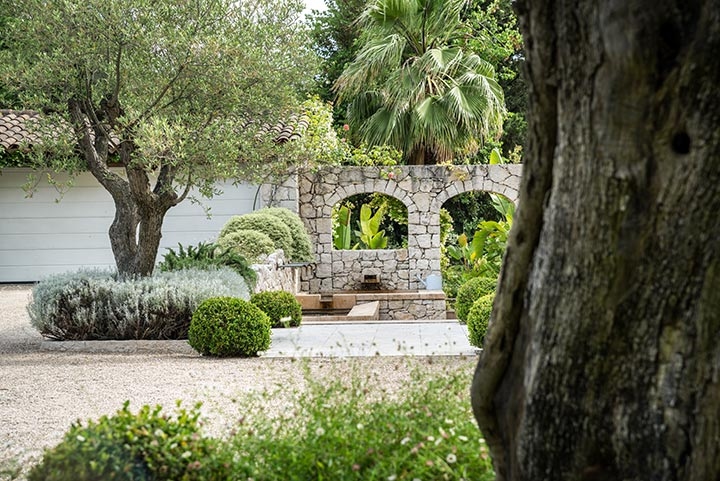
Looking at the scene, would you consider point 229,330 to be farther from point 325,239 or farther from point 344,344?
point 325,239

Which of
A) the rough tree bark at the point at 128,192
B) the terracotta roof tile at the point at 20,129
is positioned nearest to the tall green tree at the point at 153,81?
→ the rough tree bark at the point at 128,192

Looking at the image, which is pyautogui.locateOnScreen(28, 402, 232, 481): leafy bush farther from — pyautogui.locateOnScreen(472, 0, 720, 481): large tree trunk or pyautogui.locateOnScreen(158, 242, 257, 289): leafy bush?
pyautogui.locateOnScreen(158, 242, 257, 289): leafy bush

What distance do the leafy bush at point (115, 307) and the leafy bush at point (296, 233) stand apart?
6.13 meters

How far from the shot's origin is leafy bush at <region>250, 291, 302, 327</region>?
1095cm

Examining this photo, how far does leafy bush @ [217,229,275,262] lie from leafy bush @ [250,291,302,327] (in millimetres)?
2441

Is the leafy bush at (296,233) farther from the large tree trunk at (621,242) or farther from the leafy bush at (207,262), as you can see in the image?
the large tree trunk at (621,242)

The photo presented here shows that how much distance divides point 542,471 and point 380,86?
1912 cm

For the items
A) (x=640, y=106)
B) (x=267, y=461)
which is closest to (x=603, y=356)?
(x=640, y=106)

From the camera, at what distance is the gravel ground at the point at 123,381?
5.73 meters

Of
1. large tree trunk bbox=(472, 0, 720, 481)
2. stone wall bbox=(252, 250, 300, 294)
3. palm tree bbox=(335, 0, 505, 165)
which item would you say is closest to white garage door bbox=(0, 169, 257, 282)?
stone wall bbox=(252, 250, 300, 294)

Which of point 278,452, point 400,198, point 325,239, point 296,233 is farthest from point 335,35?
point 278,452

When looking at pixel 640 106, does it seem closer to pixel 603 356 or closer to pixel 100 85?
pixel 603 356

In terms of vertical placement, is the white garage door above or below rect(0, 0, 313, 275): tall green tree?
below

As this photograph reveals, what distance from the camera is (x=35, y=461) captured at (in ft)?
15.1
